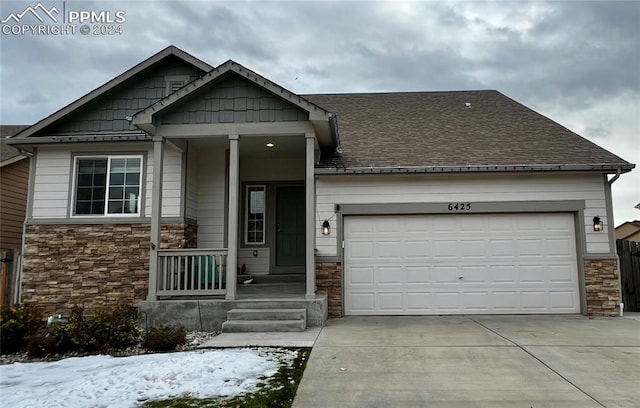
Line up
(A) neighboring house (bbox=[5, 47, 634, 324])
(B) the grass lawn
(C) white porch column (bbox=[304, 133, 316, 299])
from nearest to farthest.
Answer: (B) the grass lawn, (C) white porch column (bbox=[304, 133, 316, 299]), (A) neighboring house (bbox=[5, 47, 634, 324])

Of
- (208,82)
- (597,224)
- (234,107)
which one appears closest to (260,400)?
(234,107)

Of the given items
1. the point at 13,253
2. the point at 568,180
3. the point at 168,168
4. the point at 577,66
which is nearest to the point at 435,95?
the point at 577,66

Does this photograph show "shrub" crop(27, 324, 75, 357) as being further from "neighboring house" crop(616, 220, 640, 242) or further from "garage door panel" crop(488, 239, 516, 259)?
"neighboring house" crop(616, 220, 640, 242)

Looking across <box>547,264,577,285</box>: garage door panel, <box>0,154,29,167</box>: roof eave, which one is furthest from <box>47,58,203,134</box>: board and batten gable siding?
<box>547,264,577,285</box>: garage door panel

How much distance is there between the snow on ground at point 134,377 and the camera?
3732mm

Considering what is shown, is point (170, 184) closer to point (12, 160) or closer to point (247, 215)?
point (247, 215)

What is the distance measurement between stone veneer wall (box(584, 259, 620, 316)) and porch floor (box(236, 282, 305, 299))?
564 cm

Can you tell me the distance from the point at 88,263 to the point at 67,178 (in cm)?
190

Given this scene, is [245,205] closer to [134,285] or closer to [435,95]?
[134,285]

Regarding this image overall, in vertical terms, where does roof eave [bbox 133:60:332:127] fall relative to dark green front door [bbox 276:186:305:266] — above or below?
above

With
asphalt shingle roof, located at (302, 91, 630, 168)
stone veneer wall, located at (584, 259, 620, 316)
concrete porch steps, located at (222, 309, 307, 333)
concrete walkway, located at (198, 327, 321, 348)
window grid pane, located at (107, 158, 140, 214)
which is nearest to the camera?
concrete walkway, located at (198, 327, 321, 348)

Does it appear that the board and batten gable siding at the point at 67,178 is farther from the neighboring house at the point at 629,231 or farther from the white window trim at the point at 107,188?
the neighboring house at the point at 629,231

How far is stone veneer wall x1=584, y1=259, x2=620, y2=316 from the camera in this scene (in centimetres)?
819

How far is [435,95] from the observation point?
42.9 feet
